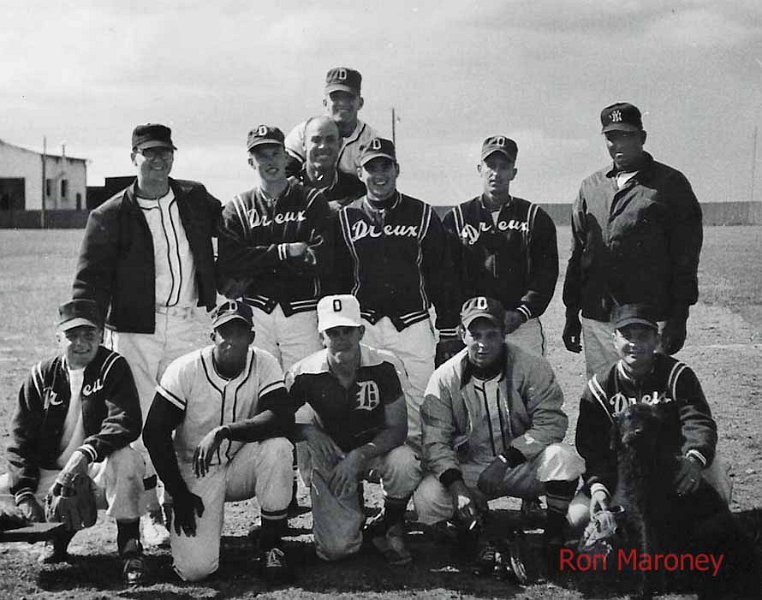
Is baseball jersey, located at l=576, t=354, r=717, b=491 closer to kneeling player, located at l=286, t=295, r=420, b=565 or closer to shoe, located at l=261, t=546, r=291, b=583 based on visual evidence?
kneeling player, located at l=286, t=295, r=420, b=565

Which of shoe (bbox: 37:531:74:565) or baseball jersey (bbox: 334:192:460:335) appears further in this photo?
baseball jersey (bbox: 334:192:460:335)

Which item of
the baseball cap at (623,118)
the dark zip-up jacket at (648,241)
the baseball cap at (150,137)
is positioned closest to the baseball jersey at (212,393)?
the baseball cap at (150,137)

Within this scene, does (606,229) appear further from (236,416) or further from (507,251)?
(236,416)

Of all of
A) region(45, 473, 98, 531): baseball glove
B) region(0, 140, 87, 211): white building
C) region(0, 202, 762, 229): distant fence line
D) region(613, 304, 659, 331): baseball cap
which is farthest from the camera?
region(0, 140, 87, 211): white building

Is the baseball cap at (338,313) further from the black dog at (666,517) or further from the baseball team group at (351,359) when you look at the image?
the black dog at (666,517)

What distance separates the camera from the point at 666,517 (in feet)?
14.4

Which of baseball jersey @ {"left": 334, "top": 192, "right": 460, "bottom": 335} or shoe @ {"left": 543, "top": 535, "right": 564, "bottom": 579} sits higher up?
baseball jersey @ {"left": 334, "top": 192, "right": 460, "bottom": 335}

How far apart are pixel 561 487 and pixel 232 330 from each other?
1951 mm

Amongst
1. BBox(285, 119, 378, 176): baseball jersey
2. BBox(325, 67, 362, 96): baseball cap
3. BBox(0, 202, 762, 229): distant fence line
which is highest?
BBox(0, 202, 762, 229): distant fence line

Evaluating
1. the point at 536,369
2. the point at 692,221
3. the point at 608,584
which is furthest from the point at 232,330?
the point at 692,221

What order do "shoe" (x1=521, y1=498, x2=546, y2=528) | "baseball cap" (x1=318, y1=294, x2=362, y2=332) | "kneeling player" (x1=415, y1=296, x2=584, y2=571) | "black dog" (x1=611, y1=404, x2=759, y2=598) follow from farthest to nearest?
"shoe" (x1=521, y1=498, x2=546, y2=528), "baseball cap" (x1=318, y1=294, x2=362, y2=332), "kneeling player" (x1=415, y1=296, x2=584, y2=571), "black dog" (x1=611, y1=404, x2=759, y2=598)

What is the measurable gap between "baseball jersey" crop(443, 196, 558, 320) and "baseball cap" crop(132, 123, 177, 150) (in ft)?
6.48

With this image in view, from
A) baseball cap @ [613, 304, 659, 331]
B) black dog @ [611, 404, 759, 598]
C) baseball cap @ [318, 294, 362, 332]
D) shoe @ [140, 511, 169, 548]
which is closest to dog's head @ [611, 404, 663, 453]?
black dog @ [611, 404, 759, 598]

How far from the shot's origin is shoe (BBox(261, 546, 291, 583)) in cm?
466
